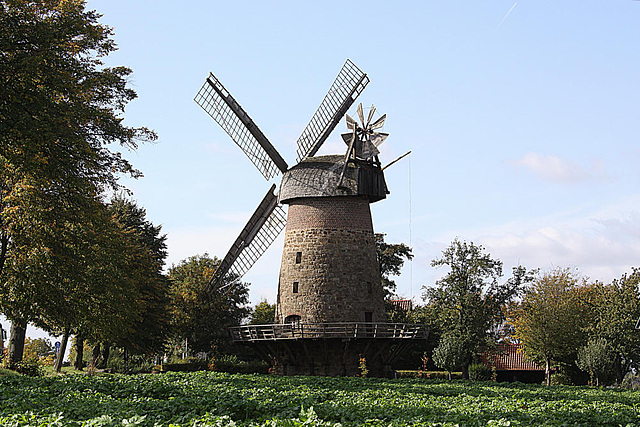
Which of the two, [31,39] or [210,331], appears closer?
[31,39]

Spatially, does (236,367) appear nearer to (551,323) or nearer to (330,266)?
(330,266)

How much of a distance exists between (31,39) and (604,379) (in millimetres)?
36145

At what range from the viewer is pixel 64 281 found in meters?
24.2

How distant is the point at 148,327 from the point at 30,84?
2467 centimetres

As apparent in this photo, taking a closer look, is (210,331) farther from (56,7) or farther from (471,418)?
(471,418)

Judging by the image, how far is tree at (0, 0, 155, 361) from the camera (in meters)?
17.0

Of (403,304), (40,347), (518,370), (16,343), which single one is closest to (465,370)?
(518,370)

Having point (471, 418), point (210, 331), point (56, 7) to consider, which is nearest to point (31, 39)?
point (56, 7)

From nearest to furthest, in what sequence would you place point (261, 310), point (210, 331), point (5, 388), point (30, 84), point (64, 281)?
point (5, 388), point (30, 84), point (64, 281), point (210, 331), point (261, 310)

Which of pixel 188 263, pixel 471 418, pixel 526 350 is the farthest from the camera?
pixel 188 263

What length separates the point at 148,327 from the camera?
3916cm

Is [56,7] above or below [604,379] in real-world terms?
above

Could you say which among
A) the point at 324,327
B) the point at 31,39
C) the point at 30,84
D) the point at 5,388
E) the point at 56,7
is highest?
the point at 56,7

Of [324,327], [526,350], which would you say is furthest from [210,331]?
[526,350]
